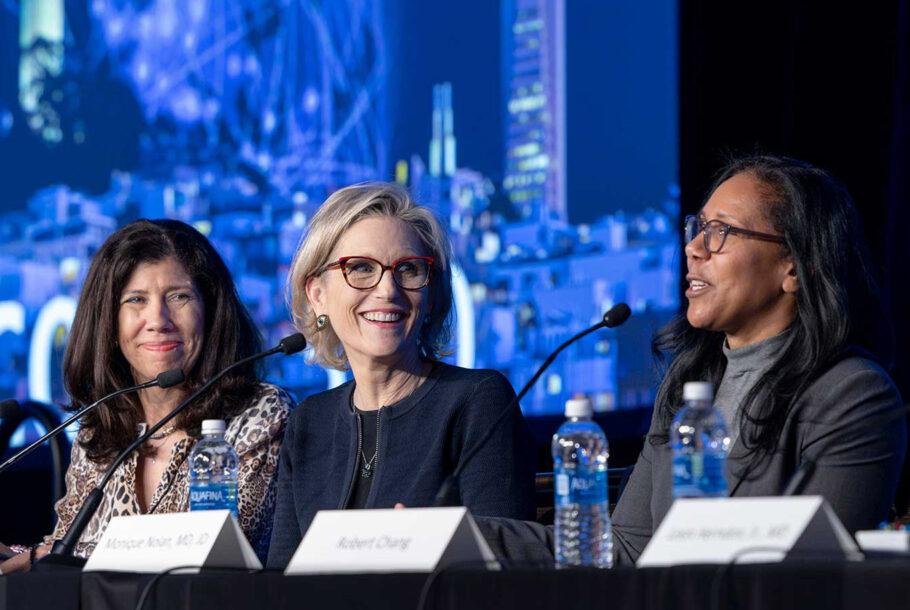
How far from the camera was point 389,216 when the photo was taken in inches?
92.4

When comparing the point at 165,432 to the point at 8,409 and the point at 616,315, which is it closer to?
the point at 8,409

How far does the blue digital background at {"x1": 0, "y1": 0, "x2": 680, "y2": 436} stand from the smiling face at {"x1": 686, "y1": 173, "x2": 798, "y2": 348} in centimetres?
210

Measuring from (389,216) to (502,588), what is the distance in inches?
47.3

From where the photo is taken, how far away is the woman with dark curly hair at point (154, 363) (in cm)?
256

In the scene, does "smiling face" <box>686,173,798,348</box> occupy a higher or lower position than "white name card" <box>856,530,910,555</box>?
higher

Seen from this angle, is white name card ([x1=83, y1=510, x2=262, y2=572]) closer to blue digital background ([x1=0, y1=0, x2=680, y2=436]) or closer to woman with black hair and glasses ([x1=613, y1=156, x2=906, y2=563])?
woman with black hair and glasses ([x1=613, y1=156, x2=906, y2=563])

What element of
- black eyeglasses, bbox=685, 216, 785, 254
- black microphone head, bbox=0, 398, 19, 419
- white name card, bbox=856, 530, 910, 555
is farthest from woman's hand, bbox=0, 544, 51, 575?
white name card, bbox=856, 530, 910, 555

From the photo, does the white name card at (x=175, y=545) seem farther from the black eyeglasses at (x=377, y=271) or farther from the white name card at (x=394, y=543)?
the black eyeglasses at (x=377, y=271)

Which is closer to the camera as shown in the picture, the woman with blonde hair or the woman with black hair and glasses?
the woman with black hair and glasses

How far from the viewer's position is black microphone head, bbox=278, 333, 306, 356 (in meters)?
2.01

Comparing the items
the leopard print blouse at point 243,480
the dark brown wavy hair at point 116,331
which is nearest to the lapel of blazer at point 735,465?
the leopard print blouse at point 243,480

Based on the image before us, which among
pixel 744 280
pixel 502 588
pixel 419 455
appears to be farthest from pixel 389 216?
pixel 502 588

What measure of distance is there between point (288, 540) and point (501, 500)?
44cm

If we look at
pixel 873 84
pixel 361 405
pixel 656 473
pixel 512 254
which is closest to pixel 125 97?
pixel 512 254
